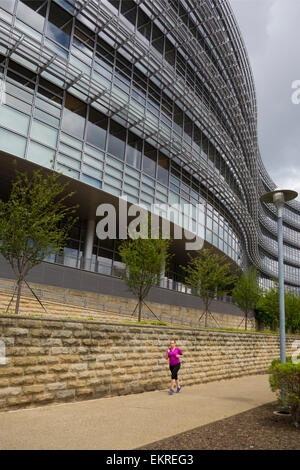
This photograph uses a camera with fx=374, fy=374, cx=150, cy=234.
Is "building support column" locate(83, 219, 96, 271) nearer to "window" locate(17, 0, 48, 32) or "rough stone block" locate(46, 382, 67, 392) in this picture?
"window" locate(17, 0, 48, 32)

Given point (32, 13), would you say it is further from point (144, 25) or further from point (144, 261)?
point (144, 261)

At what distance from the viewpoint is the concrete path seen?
17.9 feet

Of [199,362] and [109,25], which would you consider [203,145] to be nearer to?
[109,25]

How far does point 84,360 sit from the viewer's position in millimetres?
9086

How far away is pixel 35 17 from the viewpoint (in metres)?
19.0

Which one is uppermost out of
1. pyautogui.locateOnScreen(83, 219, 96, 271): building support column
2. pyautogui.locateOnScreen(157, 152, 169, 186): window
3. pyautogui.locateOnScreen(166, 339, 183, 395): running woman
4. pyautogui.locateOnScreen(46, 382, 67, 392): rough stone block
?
pyautogui.locateOnScreen(157, 152, 169, 186): window

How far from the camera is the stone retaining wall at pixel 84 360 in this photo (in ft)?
24.9

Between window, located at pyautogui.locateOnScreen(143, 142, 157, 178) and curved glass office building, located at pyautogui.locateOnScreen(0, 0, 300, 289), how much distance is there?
0.26 ft

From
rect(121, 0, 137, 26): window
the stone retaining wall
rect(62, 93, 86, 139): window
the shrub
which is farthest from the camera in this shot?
rect(121, 0, 137, 26): window

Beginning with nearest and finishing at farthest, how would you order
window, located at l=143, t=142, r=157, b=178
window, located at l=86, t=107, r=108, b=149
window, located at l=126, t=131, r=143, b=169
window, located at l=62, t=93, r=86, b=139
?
window, located at l=62, t=93, r=86, b=139, window, located at l=86, t=107, r=108, b=149, window, located at l=126, t=131, r=143, b=169, window, located at l=143, t=142, r=157, b=178

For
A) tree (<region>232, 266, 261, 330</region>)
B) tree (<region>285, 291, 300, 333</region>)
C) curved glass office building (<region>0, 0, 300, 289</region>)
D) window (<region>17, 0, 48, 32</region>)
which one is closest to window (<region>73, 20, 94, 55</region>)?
curved glass office building (<region>0, 0, 300, 289</region>)

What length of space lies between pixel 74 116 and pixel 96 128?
65.3 inches

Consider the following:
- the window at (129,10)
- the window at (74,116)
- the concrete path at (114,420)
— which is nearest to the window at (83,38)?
the window at (74,116)

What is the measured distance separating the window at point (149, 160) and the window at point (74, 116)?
5348mm
